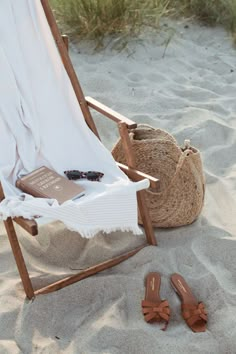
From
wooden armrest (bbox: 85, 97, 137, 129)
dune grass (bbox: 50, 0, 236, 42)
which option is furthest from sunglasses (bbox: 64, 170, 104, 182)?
dune grass (bbox: 50, 0, 236, 42)

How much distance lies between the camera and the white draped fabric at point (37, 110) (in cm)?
329

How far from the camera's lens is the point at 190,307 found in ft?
9.02

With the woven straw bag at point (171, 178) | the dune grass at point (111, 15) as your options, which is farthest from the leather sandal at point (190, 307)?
the dune grass at point (111, 15)

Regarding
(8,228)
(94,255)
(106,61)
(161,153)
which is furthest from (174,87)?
(8,228)

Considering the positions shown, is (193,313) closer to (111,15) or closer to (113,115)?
(113,115)

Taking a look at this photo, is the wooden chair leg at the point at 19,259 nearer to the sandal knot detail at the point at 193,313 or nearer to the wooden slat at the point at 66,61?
the sandal knot detail at the point at 193,313

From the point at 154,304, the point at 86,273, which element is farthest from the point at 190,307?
the point at 86,273

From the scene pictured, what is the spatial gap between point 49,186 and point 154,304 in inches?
28.2

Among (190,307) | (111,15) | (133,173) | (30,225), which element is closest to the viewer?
(30,225)

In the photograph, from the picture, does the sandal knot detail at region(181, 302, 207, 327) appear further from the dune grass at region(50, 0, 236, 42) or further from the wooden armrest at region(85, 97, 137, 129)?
the dune grass at region(50, 0, 236, 42)

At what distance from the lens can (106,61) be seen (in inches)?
203

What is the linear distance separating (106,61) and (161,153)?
78.8 inches

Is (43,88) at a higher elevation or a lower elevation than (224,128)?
higher

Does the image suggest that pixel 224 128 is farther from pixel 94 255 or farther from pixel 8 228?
pixel 8 228
